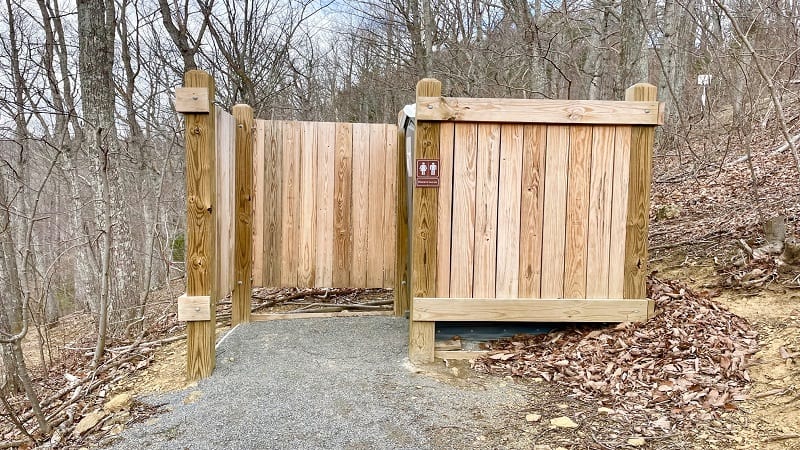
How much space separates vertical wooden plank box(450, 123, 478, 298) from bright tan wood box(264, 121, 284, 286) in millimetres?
1636

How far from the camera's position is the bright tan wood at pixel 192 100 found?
3.25 meters

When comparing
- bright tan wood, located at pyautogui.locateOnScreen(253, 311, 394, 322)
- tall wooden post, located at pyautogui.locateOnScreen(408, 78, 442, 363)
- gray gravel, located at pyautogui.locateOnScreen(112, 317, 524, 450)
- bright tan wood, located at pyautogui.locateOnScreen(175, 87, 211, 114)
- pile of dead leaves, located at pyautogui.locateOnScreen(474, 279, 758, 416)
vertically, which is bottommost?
gray gravel, located at pyautogui.locateOnScreen(112, 317, 524, 450)

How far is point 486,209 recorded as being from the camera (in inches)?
142

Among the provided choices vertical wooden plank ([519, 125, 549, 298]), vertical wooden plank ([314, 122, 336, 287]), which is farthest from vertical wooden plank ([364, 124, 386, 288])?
vertical wooden plank ([519, 125, 549, 298])

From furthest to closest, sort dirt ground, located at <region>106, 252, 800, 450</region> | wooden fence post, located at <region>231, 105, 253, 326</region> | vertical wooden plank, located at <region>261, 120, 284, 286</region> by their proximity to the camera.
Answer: vertical wooden plank, located at <region>261, 120, 284, 286</region> < wooden fence post, located at <region>231, 105, 253, 326</region> < dirt ground, located at <region>106, 252, 800, 450</region>

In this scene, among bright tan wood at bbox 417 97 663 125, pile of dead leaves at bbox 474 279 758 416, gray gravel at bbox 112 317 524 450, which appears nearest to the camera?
gray gravel at bbox 112 317 524 450

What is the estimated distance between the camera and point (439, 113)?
3.51 metres

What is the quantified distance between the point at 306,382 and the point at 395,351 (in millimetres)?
785

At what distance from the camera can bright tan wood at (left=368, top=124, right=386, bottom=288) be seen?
4.61 meters

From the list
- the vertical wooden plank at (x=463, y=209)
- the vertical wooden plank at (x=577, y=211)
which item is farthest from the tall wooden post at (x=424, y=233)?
the vertical wooden plank at (x=577, y=211)

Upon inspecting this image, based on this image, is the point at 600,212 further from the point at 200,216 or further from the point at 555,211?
the point at 200,216

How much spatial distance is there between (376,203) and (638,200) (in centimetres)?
208

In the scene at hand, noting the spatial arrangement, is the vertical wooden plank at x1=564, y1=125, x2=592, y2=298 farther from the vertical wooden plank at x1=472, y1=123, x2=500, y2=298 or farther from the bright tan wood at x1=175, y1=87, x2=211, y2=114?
the bright tan wood at x1=175, y1=87, x2=211, y2=114

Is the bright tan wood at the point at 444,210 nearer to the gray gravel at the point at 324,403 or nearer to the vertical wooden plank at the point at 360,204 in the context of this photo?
the gray gravel at the point at 324,403
